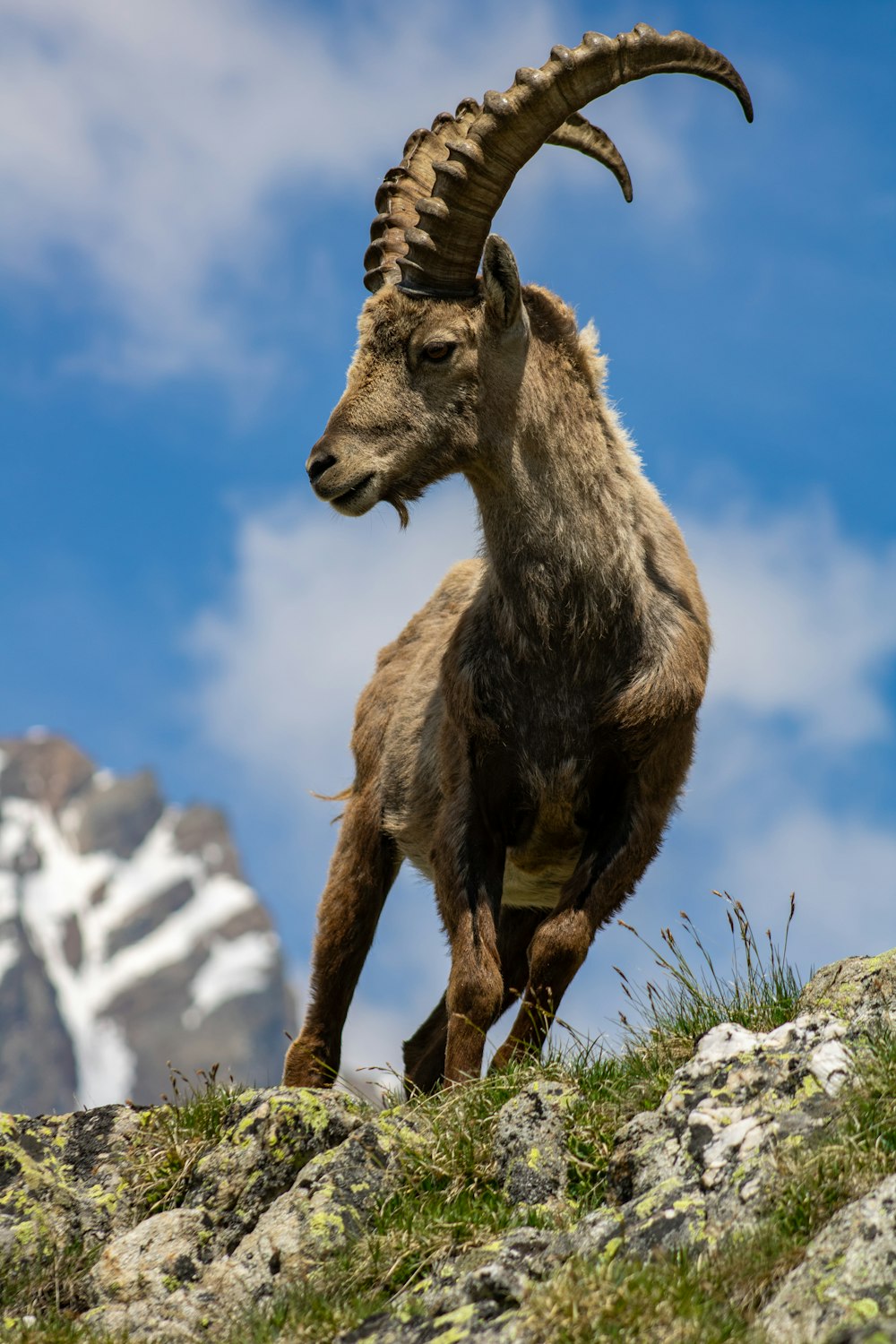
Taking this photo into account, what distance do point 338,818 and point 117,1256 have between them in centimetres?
405

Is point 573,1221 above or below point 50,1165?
below

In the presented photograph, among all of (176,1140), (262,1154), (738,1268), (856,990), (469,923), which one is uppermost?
(469,923)

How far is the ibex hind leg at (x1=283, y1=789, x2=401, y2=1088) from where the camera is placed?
9.34 meters

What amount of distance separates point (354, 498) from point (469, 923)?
7.44 ft

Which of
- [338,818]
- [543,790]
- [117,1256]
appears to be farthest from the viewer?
[338,818]

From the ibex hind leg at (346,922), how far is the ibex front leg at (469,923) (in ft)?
4.75

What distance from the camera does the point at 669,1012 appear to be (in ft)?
21.7

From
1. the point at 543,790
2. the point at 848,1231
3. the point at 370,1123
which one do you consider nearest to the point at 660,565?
the point at 543,790

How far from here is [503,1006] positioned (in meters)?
8.93

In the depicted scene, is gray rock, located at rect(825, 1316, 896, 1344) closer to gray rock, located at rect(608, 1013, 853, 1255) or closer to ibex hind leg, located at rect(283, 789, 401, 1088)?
gray rock, located at rect(608, 1013, 853, 1255)

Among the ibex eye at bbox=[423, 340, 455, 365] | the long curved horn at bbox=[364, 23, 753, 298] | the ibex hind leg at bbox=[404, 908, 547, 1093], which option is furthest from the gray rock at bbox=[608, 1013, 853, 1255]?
the long curved horn at bbox=[364, 23, 753, 298]

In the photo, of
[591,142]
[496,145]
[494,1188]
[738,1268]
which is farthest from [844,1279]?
[591,142]

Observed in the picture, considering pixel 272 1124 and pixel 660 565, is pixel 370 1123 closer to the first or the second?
pixel 272 1124

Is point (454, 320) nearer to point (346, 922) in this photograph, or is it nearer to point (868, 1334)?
point (346, 922)
